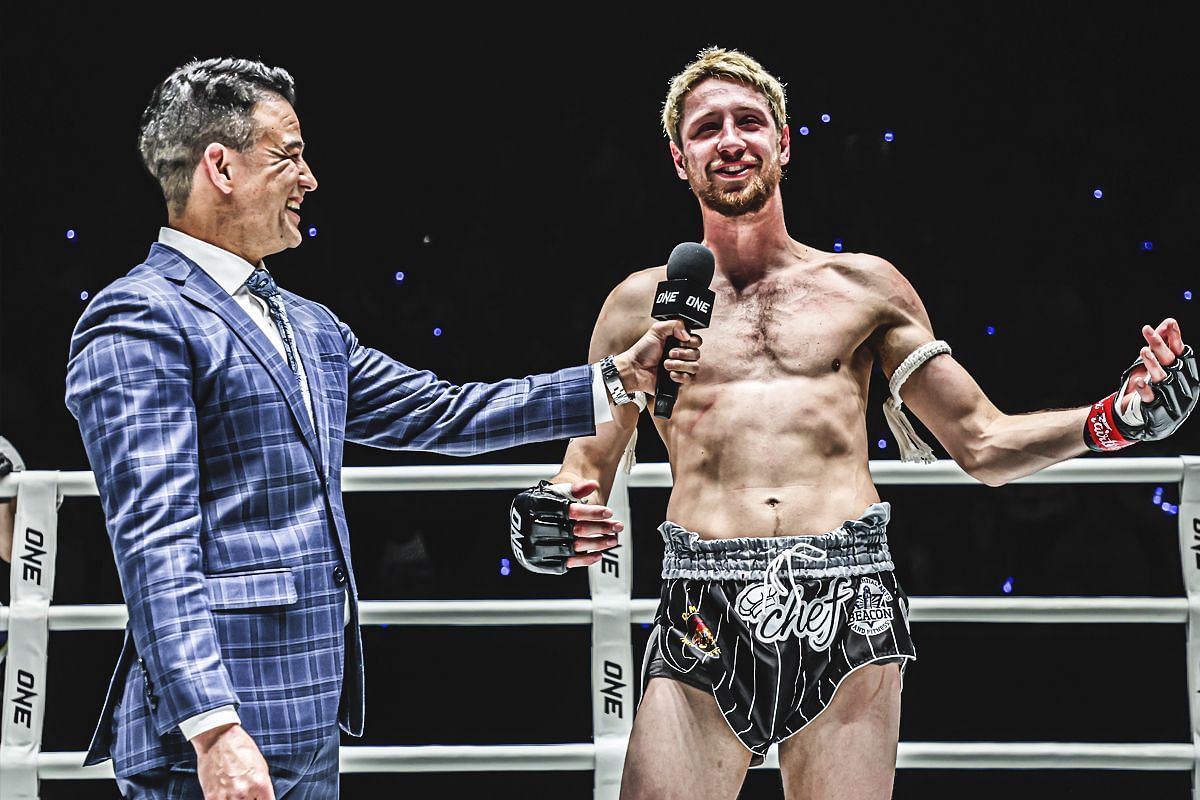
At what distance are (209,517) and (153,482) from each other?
10 cm

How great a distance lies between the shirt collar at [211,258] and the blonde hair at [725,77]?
35.0 inches

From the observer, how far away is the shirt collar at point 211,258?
4.75 ft

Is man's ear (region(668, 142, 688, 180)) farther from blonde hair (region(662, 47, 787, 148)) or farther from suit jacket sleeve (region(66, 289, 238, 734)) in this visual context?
suit jacket sleeve (region(66, 289, 238, 734))

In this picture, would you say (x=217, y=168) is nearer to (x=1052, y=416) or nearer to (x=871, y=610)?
(x=871, y=610)

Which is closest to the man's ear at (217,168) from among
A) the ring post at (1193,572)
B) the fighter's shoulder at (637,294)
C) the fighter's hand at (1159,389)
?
the fighter's shoulder at (637,294)

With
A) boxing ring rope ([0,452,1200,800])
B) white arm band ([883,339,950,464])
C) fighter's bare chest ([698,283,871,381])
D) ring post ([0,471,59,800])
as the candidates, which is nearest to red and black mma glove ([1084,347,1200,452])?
white arm band ([883,339,950,464])

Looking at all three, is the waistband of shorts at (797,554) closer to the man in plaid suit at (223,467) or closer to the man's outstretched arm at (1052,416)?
the man's outstretched arm at (1052,416)

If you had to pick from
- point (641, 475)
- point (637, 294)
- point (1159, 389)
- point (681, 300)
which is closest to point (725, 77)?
point (637, 294)

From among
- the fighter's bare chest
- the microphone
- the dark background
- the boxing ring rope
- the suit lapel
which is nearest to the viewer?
the suit lapel

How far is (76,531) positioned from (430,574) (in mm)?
879

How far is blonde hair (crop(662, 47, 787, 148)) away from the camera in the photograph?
2041 millimetres

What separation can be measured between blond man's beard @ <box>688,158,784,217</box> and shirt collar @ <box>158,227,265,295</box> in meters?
0.85

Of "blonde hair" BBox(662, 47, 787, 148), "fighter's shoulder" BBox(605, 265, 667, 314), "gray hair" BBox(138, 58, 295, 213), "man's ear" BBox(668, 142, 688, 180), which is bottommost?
"fighter's shoulder" BBox(605, 265, 667, 314)

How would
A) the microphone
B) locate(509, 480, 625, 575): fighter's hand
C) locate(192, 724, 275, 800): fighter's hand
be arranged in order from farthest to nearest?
1. locate(509, 480, 625, 575): fighter's hand
2. the microphone
3. locate(192, 724, 275, 800): fighter's hand
